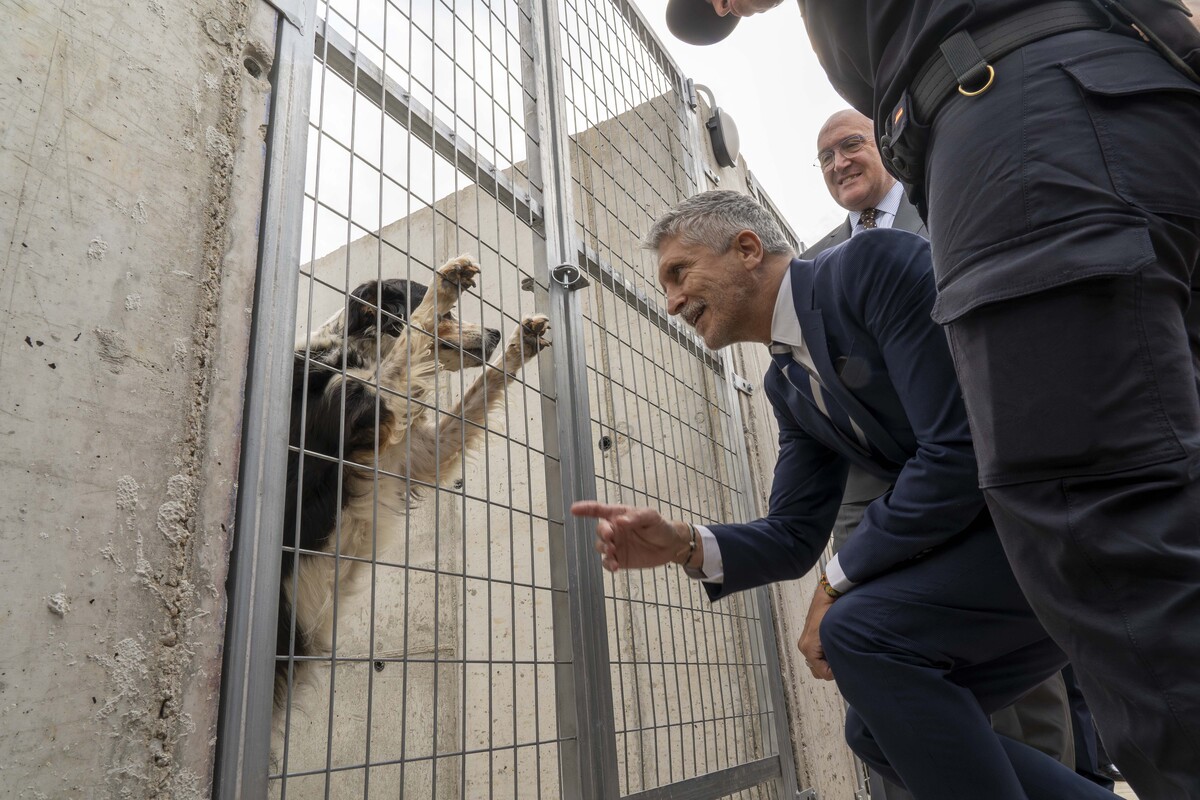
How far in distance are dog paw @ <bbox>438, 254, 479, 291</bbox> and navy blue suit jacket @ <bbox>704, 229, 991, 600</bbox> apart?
948mm

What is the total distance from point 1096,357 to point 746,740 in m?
2.83

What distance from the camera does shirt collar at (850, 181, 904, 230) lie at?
3.16 m

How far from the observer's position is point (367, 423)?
92.4 inches

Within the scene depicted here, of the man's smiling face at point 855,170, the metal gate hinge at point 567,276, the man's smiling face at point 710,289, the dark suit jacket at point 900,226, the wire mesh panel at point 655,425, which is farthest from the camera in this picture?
the man's smiling face at point 855,170

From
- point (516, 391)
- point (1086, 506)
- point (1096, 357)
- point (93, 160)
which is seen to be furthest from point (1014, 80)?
point (516, 391)

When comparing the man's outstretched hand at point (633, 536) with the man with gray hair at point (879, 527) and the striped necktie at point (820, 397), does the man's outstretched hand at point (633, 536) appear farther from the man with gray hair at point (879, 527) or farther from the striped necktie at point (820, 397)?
the striped necktie at point (820, 397)

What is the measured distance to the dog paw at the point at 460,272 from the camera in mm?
2303

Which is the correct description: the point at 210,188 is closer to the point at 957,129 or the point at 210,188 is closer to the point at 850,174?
the point at 957,129

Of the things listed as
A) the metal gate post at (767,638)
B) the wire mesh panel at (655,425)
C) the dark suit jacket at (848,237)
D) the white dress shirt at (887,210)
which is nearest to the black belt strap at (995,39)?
the dark suit jacket at (848,237)

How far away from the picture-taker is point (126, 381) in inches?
44.8

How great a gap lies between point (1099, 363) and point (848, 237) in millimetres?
1847

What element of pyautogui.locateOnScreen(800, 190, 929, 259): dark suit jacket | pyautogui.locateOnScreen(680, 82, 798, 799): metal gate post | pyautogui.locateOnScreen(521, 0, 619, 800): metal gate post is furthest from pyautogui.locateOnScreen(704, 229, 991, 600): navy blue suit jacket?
pyautogui.locateOnScreen(680, 82, 798, 799): metal gate post

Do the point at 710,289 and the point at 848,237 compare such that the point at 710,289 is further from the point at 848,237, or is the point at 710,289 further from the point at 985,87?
the point at 985,87

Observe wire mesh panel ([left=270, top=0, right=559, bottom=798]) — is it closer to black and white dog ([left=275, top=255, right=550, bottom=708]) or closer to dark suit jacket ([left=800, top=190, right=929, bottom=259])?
black and white dog ([left=275, top=255, right=550, bottom=708])
